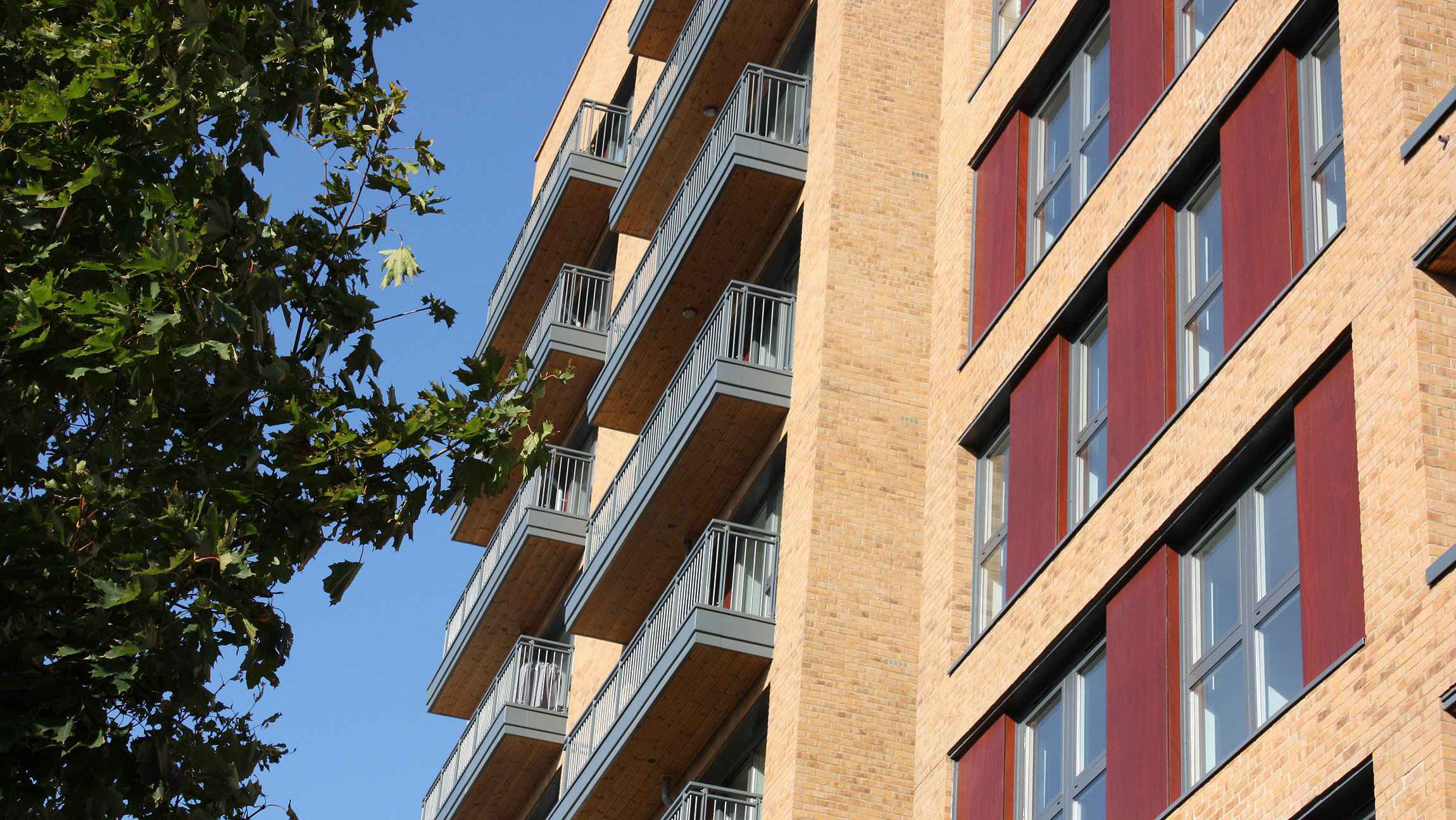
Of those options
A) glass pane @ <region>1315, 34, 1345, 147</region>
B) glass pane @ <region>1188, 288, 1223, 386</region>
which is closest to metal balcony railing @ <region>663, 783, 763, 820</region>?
glass pane @ <region>1188, 288, 1223, 386</region>

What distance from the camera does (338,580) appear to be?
411 inches

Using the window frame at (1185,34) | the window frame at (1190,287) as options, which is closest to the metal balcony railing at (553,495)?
the window frame at (1185,34)

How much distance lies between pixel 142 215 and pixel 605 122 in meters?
27.6

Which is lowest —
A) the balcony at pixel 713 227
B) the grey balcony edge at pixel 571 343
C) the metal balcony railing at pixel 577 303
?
the balcony at pixel 713 227

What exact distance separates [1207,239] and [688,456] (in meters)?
9.94

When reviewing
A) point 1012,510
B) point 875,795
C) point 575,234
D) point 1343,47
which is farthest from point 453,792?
point 1343,47

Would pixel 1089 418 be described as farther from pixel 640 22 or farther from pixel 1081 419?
pixel 640 22

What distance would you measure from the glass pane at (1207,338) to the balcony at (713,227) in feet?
33.2

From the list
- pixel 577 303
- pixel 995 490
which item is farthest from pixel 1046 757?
pixel 577 303

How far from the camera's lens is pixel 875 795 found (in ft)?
65.5

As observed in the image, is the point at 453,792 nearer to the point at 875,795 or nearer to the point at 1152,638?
the point at 875,795

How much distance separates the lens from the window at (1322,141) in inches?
564

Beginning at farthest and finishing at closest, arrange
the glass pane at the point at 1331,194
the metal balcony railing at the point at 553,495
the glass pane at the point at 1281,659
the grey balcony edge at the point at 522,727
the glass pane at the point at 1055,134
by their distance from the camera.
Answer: the metal balcony railing at the point at 553,495, the grey balcony edge at the point at 522,727, the glass pane at the point at 1055,134, the glass pane at the point at 1331,194, the glass pane at the point at 1281,659

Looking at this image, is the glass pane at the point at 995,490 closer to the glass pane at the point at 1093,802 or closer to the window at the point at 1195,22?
the glass pane at the point at 1093,802
